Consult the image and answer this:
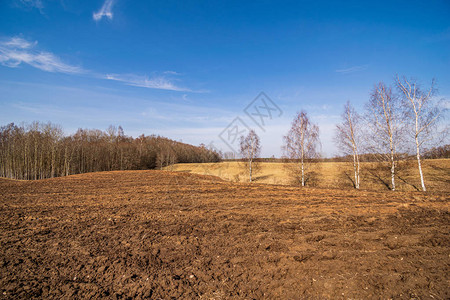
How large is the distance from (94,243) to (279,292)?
15.8 ft

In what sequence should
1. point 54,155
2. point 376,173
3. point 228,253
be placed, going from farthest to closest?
point 54,155
point 376,173
point 228,253

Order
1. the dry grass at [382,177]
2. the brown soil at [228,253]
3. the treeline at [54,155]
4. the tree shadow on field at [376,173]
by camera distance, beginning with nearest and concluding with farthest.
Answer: the brown soil at [228,253] < the dry grass at [382,177] < the tree shadow on field at [376,173] < the treeline at [54,155]

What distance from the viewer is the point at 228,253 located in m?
4.82

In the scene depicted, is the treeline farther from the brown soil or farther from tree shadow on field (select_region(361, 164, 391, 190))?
tree shadow on field (select_region(361, 164, 391, 190))

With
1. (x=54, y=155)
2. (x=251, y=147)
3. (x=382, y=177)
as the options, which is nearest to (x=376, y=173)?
(x=382, y=177)

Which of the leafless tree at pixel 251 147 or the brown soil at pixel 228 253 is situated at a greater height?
the leafless tree at pixel 251 147

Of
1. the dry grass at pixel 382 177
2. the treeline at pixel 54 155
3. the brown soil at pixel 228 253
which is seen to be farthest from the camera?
the treeline at pixel 54 155

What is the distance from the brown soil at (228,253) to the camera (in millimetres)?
3531

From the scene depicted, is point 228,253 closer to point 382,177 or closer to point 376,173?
point 382,177

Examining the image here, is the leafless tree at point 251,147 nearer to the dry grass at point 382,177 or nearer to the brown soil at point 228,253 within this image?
the dry grass at point 382,177

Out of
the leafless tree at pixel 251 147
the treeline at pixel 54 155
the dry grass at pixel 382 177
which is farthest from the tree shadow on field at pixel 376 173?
the treeline at pixel 54 155

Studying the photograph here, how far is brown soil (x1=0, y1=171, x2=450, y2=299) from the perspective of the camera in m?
3.53

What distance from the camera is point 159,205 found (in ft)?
32.1

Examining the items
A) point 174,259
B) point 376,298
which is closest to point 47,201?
point 174,259
